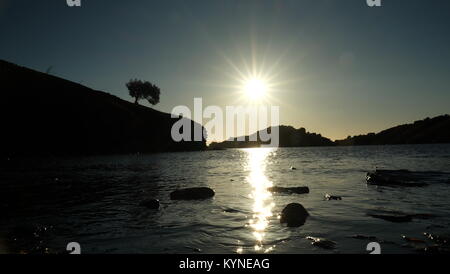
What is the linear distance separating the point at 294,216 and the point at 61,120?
9553 cm

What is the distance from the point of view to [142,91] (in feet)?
481

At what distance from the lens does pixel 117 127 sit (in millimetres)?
105375

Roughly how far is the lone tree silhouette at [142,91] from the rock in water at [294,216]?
141m

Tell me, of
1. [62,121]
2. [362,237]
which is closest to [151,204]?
[362,237]

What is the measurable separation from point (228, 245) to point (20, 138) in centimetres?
8922

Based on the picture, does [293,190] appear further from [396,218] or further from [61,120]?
[61,120]

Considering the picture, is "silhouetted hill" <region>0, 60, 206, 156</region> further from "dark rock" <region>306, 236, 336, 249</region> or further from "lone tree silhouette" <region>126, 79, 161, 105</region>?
"dark rock" <region>306, 236, 336, 249</region>

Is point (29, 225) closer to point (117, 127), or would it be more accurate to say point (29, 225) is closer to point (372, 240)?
point (372, 240)

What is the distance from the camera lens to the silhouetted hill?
272ft

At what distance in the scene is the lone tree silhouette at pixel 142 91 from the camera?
145875mm

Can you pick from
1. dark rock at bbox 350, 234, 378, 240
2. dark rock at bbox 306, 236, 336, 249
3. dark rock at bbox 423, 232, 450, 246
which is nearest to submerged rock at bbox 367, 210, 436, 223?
dark rock at bbox 423, 232, 450, 246

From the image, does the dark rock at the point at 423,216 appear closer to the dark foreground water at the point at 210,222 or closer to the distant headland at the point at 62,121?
the dark foreground water at the point at 210,222

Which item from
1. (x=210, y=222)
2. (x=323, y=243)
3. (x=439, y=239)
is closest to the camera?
(x=323, y=243)
